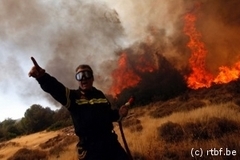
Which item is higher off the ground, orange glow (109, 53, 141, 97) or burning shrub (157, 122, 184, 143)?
orange glow (109, 53, 141, 97)

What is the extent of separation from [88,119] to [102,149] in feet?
1.50

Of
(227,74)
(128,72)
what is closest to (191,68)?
(227,74)

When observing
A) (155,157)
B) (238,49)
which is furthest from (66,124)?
(155,157)

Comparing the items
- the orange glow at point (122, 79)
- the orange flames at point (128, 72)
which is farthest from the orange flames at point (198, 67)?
the orange glow at point (122, 79)

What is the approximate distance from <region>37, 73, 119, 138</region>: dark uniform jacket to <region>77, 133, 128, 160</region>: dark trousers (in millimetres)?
85

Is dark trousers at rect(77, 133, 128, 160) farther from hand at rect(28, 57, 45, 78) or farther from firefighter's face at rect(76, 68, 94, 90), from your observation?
hand at rect(28, 57, 45, 78)

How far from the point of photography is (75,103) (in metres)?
4.00

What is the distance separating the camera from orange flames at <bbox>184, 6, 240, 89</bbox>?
82.2ft

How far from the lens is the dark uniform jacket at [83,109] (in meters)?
3.81

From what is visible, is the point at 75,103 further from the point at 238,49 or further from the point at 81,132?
the point at 238,49

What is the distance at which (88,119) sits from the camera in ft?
12.8

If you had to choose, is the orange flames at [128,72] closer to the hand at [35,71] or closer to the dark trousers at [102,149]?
the dark trousers at [102,149]

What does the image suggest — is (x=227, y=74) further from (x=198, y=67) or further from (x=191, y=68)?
(x=191, y=68)

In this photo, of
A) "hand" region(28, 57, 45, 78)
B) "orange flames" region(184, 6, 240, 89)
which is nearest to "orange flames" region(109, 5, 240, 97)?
"orange flames" region(184, 6, 240, 89)
